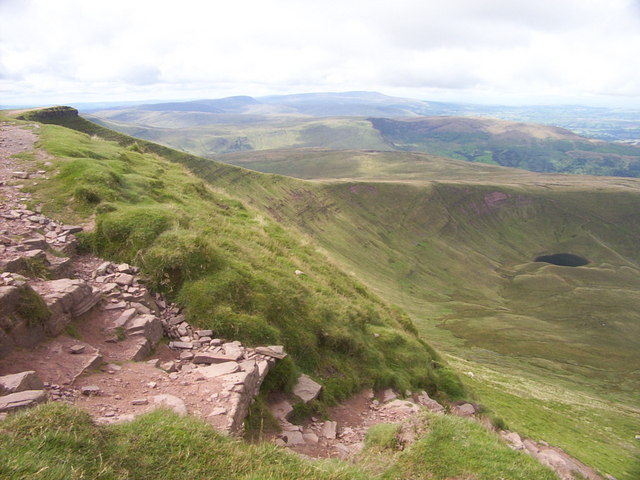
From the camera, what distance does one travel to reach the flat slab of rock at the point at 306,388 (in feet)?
43.0

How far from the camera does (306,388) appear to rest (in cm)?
1350

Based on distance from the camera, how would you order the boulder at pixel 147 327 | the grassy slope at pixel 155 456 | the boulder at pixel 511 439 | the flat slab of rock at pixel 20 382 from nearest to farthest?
the grassy slope at pixel 155 456 < the flat slab of rock at pixel 20 382 < the boulder at pixel 147 327 < the boulder at pixel 511 439

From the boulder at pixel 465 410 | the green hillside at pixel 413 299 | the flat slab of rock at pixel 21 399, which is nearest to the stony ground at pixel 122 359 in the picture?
the flat slab of rock at pixel 21 399

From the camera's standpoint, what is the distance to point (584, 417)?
52.2 meters

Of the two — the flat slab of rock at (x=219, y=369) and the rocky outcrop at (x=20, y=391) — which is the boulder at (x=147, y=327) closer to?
the flat slab of rock at (x=219, y=369)

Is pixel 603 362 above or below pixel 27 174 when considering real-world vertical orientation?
below

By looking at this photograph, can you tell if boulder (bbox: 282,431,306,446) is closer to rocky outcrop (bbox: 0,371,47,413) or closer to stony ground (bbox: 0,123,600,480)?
stony ground (bbox: 0,123,600,480)

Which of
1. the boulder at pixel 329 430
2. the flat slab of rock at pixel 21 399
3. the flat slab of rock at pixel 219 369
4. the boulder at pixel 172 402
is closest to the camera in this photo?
the flat slab of rock at pixel 21 399

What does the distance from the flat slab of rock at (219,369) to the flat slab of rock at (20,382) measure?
163 inches

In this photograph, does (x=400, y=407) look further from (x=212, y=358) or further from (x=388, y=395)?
(x=212, y=358)

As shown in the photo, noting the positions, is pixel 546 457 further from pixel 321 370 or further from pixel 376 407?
pixel 321 370

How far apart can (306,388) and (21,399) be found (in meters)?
8.39

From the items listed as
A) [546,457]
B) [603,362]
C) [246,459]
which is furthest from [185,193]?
[603,362]

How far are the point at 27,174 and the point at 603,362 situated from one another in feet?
400
